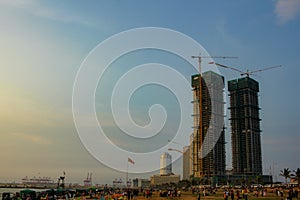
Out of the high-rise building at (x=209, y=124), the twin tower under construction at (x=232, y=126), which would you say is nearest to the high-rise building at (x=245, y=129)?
the twin tower under construction at (x=232, y=126)

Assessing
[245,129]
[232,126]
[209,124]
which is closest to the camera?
[209,124]

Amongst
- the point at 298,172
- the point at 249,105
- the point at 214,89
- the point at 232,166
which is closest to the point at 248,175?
the point at 232,166

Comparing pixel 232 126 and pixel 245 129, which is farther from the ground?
pixel 232 126

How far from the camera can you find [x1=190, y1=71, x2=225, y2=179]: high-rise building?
129 metres

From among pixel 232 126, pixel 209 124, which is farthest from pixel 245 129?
pixel 209 124

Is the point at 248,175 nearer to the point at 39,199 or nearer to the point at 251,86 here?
the point at 251,86

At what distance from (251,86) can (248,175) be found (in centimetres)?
4787

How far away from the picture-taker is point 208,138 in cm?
13825

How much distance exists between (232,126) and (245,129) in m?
8.29

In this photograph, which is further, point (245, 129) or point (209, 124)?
point (245, 129)

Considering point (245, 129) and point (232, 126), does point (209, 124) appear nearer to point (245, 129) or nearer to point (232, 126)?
point (245, 129)

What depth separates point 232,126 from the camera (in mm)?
181750

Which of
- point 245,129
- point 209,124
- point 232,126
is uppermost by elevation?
point 232,126

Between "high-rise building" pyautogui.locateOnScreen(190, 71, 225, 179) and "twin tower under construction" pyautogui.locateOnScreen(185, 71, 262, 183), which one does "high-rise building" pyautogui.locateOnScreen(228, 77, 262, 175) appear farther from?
"high-rise building" pyautogui.locateOnScreen(190, 71, 225, 179)
